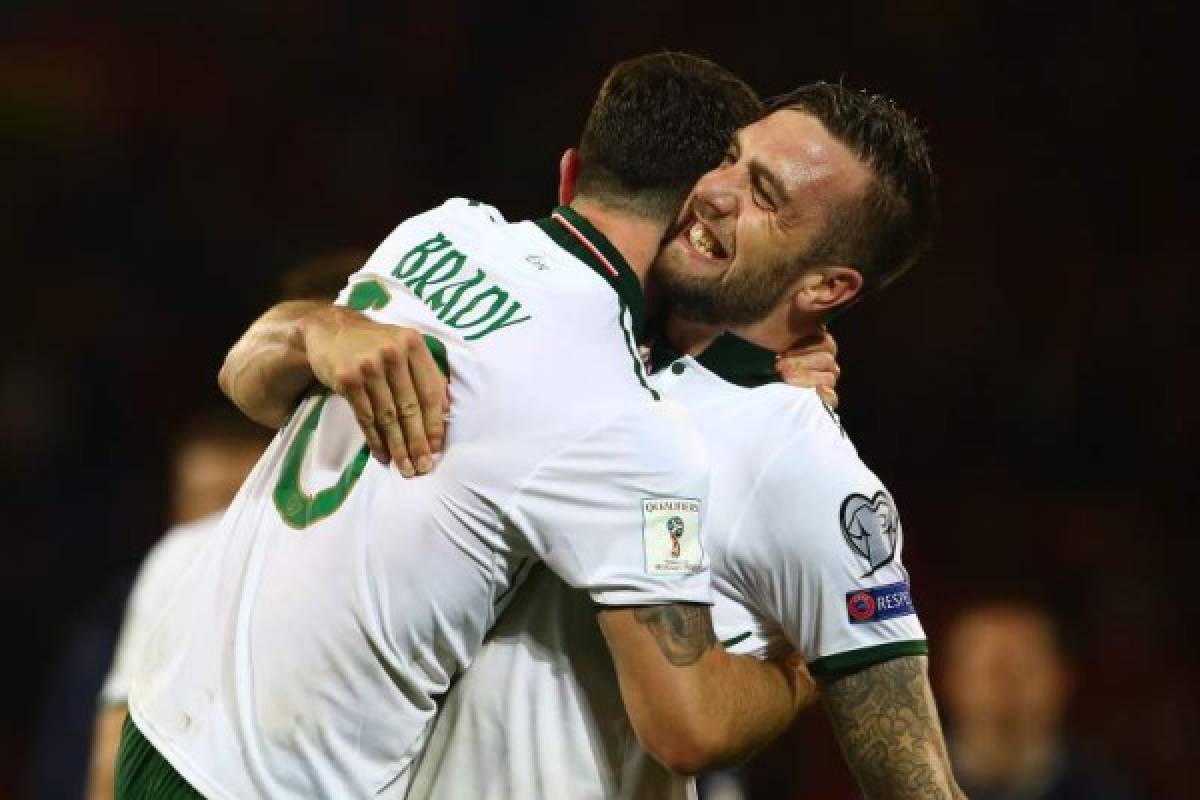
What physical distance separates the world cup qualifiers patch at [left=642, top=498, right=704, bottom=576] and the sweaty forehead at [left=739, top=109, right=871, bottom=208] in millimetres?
825

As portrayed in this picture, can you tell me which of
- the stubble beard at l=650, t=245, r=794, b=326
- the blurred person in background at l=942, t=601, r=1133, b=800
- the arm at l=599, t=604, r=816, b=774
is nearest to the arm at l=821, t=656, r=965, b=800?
the arm at l=599, t=604, r=816, b=774

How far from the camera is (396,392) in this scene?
251 cm

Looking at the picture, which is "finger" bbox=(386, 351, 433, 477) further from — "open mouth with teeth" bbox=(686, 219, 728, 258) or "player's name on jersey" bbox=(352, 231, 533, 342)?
"open mouth with teeth" bbox=(686, 219, 728, 258)

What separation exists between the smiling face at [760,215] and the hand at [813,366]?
0.12 meters

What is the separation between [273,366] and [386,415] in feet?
1.27

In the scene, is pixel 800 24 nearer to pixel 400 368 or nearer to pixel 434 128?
pixel 434 128

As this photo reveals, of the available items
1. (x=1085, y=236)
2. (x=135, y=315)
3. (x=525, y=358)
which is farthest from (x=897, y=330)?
(x=525, y=358)

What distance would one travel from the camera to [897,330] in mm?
7566

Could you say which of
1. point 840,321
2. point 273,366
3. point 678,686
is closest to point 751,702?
point 678,686

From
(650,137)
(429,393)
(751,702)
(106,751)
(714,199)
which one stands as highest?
(650,137)

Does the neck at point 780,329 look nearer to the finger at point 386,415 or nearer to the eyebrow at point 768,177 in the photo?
the eyebrow at point 768,177

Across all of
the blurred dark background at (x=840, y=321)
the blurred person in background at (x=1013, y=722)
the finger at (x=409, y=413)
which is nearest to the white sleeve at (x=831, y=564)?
the finger at (x=409, y=413)

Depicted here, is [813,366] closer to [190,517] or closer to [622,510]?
[622,510]

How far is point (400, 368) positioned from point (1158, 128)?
6.40 m
